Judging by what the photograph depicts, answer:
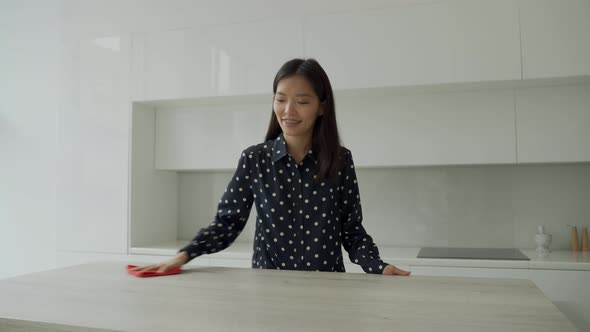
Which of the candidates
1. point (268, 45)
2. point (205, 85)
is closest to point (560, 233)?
point (268, 45)

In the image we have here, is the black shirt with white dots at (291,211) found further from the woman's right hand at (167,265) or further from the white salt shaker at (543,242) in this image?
the white salt shaker at (543,242)

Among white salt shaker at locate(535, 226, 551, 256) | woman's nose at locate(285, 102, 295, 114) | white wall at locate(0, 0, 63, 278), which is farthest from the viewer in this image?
white wall at locate(0, 0, 63, 278)

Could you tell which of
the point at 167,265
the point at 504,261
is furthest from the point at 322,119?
the point at 504,261

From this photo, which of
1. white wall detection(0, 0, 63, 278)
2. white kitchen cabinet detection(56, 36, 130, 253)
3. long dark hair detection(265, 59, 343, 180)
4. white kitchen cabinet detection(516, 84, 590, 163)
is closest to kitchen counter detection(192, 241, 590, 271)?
white kitchen cabinet detection(516, 84, 590, 163)

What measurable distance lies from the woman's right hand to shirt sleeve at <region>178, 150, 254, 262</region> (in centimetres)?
4

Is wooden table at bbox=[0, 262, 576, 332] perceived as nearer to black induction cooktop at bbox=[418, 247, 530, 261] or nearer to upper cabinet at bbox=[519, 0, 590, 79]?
black induction cooktop at bbox=[418, 247, 530, 261]

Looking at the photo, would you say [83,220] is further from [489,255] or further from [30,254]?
[489,255]

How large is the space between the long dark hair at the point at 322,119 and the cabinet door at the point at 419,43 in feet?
3.60

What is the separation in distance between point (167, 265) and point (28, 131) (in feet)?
8.81

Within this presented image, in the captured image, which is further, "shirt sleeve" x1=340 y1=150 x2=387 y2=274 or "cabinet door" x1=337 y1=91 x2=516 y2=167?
"cabinet door" x1=337 y1=91 x2=516 y2=167

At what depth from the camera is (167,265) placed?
4.19 feet

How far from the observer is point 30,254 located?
341 cm

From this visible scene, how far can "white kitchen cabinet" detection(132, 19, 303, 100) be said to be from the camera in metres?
2.70

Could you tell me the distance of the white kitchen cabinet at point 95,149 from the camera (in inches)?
115
